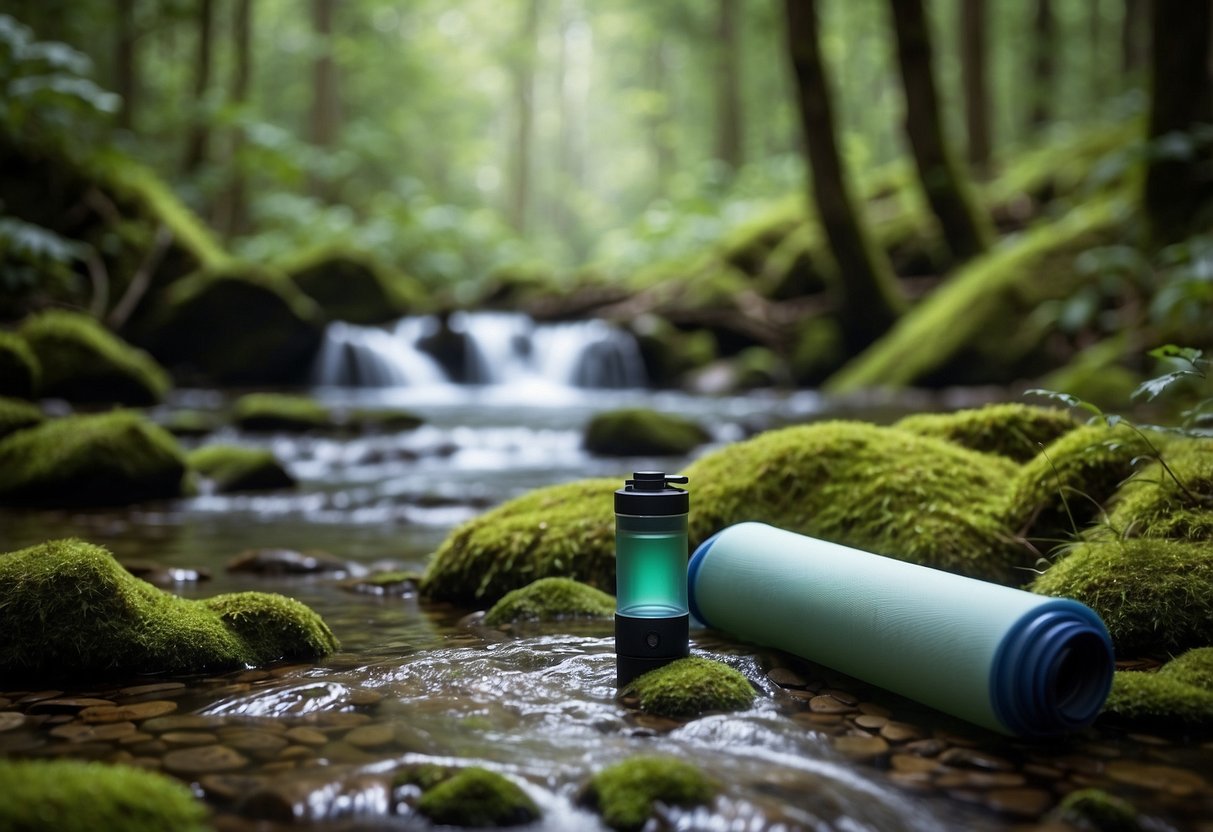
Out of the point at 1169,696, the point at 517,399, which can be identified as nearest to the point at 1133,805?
the point at 1169,696

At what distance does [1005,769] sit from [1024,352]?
11915 mm

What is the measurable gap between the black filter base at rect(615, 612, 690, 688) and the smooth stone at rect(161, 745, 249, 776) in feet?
3.91

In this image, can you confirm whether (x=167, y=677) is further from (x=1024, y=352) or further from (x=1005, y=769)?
(x=1024, y=352)

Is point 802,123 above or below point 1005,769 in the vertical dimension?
above

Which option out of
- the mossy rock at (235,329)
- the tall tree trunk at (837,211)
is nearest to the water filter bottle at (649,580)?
the tall tree trunk at (837,211)

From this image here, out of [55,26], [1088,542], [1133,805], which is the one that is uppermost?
[55,26]

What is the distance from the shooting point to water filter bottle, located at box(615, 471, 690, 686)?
3260mm

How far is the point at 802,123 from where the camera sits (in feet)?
47.4

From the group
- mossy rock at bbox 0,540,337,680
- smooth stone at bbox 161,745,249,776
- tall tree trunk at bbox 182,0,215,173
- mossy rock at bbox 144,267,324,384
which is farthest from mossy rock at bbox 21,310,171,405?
smooth stone at bbox 161,745,249,776

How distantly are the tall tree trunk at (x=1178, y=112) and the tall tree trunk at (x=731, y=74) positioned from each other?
19378mm

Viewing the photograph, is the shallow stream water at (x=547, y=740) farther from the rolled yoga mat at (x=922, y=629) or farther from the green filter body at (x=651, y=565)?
the green filter body at (x=651, y=565)

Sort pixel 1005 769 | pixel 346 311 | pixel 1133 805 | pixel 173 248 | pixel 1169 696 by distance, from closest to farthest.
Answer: pixel 1133 805
pixel 1005 769
pixel 1169 696
pixel 173 248
pixel 346 311

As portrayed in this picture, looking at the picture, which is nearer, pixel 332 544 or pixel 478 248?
pixel 332 544

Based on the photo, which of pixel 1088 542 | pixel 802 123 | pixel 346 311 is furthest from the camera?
pixel 346 311
